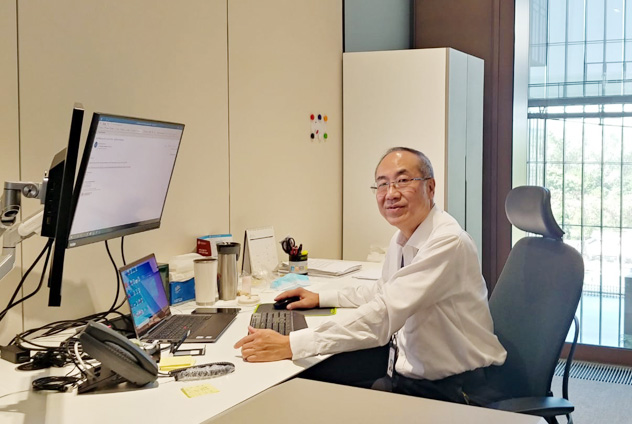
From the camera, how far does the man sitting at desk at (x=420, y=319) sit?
191 centimetres

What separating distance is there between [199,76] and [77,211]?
1108 millimetres

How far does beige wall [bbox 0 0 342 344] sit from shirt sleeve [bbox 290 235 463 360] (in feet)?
2.91

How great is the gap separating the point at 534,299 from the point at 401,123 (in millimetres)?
1989

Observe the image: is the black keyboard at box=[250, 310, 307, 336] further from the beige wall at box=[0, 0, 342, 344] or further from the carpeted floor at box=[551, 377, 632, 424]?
the carpeted floor at box=[551, 377, 632, 424]

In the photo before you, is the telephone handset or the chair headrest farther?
the chair headrest

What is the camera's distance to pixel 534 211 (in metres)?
2.12

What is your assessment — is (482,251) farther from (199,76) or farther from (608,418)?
(199,76)

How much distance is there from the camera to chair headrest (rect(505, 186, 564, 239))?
2.09 meters

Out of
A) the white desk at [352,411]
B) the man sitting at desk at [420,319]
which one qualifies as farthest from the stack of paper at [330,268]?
the white desk at [352,411]

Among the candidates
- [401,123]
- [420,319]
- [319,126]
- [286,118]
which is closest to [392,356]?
[420,319]

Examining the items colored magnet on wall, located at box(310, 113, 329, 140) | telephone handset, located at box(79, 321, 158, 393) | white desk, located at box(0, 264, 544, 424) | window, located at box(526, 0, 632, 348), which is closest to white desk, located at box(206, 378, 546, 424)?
white desk, located at box(0, 264, 544, 424)

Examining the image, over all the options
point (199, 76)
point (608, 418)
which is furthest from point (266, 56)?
point (608, 418)

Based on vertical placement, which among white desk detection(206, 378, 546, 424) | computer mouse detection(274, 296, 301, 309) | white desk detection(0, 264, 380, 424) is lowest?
white desk detection(0, 264, 380, 424)

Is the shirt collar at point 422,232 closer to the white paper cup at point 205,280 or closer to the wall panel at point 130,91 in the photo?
the white paper cup at point 205,280
